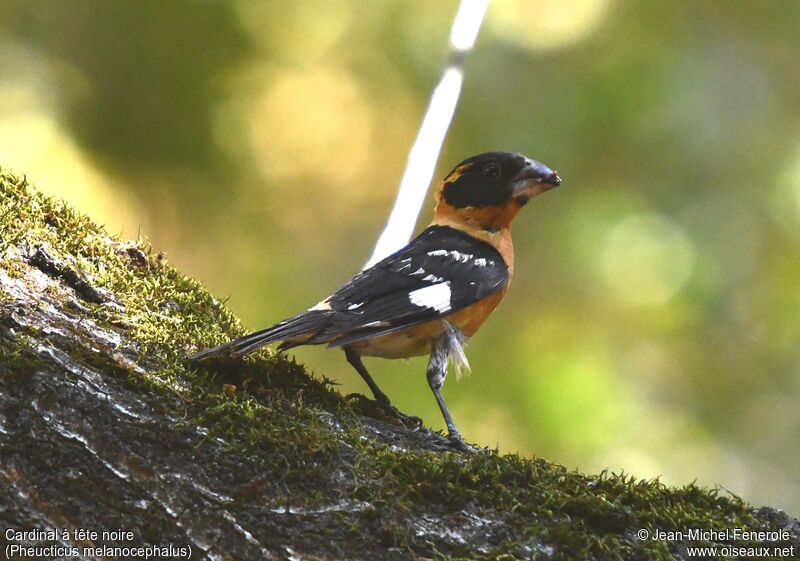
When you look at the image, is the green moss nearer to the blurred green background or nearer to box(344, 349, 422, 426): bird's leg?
box(344, 349, 422, 426): bird's leg

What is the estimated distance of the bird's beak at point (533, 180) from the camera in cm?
478

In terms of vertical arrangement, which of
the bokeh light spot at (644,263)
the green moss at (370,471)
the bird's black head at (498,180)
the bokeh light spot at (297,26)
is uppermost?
the bokeh light spot at (297,26)

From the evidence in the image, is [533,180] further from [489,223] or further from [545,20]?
[545,20]

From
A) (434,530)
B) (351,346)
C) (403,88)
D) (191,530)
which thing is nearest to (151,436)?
(191,530)

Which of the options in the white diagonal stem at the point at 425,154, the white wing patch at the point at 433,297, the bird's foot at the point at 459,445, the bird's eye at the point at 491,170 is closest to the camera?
the bird's foot at the point at 459,445

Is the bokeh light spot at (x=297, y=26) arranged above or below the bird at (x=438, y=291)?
above

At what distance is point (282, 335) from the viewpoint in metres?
3.39

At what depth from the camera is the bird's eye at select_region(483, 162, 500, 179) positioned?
16.1 ft

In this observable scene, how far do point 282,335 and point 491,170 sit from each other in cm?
206

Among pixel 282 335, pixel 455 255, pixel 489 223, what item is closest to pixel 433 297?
pixel 455 255

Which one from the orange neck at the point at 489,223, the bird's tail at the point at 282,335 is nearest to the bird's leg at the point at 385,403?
the bird's tail at the point at 282,335

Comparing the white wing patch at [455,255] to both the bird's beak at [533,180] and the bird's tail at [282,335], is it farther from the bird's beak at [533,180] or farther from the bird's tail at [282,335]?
the bird's tail at [282,335]

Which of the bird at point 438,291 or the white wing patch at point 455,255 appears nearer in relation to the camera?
the bird at point 438,291

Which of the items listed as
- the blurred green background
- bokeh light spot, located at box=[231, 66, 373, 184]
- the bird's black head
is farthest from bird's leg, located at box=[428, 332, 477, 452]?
bokeh light spot, located at box=[231, 66, 373, 184]
